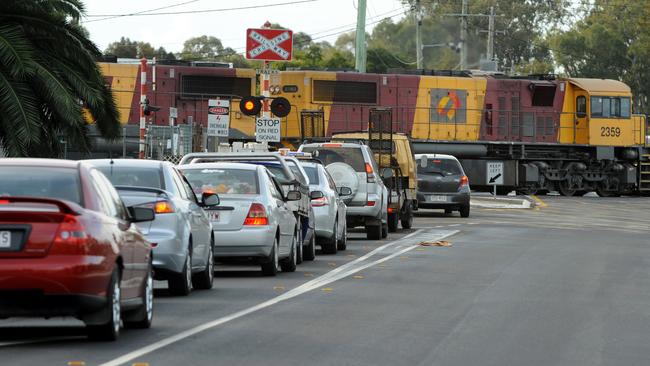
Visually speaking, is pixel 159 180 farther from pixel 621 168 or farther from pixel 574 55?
pixel 574 55

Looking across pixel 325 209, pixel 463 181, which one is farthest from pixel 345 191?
pixel 463 181

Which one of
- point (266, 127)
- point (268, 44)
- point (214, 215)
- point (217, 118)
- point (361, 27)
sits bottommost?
point (214, 215)

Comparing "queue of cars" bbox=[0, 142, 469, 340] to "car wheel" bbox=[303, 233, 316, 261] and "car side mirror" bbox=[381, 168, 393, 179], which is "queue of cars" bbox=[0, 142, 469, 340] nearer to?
"car wheel" bbox=[303, 233, 316, 261]

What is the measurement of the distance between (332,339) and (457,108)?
139ft

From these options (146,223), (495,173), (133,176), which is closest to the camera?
(146,223)

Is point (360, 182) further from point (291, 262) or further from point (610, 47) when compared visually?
point (610, 47)

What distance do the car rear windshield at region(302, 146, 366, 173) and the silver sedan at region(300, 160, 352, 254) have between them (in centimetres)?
312

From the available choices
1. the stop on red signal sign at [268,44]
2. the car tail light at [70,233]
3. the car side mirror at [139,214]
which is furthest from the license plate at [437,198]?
the car tail light at [70,233]

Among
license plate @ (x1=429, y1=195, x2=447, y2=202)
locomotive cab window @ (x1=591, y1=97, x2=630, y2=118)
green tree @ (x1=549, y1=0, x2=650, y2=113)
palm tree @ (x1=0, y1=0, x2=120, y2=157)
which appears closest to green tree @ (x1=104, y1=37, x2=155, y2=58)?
green tree @ (x1=549, y1=0, x2=650, y2=113)

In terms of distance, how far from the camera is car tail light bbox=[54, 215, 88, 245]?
10258 millimetres

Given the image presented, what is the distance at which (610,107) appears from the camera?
5622 cm

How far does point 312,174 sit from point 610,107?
33.7 metres

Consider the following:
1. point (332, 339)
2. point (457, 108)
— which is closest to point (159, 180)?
point (332, 339)

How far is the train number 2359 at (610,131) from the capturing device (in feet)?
184
